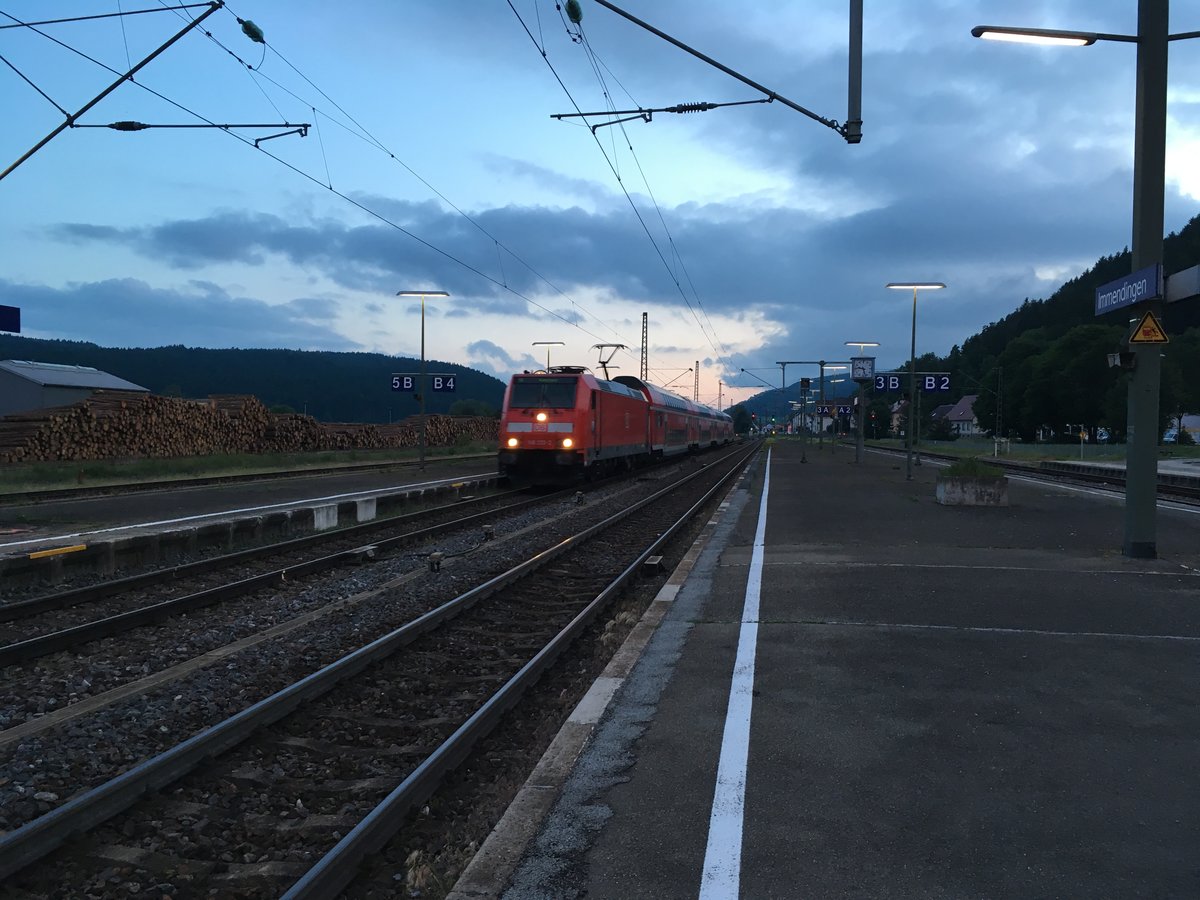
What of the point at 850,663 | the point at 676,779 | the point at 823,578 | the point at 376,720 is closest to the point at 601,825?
the point at 676,779

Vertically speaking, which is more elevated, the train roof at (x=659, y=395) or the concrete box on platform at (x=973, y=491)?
the train roof at (x=659, y=395)

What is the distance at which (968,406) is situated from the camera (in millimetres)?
146250

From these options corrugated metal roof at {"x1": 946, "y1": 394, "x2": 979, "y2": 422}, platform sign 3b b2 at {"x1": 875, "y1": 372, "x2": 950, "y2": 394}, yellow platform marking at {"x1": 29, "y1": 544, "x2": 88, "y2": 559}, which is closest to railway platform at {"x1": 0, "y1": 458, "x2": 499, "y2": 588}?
yellow platform marking at {"x1": 29, "y1": 544, "x2": 88, "y2": 559}

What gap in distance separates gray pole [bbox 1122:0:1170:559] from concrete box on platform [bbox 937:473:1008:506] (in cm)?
735

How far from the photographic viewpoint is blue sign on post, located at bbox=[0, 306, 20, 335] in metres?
12.6

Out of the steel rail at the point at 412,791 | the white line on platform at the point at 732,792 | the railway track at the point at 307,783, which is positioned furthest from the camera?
the railway track at the point at 307,783

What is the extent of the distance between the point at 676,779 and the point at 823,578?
18.8ft

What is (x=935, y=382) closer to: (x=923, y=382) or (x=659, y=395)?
(x=923, y=382)

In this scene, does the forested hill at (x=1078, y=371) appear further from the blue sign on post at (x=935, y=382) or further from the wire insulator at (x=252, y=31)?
the wire insulator at (x=252, y=31)

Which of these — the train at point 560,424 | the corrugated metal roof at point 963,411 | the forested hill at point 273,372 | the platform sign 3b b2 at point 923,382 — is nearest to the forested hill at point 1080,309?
the corrugated metal roof at point 963,411

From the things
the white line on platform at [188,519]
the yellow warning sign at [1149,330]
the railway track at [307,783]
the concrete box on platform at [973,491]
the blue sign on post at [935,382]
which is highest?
the blue sign on post at [935,382]

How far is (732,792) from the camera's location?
3.83 metres

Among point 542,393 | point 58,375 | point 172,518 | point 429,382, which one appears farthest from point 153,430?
point 58,375

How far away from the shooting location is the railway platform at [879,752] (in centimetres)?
318
